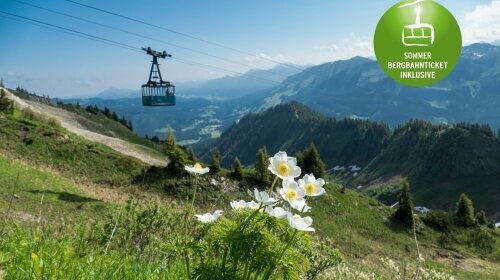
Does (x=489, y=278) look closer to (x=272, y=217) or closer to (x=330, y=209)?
(x=330, y=209)

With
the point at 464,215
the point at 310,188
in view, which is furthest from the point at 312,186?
the point at 464,215

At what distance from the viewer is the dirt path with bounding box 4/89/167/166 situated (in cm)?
6097

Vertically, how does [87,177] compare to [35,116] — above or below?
below

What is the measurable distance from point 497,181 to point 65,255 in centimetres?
21586

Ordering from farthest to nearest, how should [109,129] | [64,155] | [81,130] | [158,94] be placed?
[109,129]
[81,130]
[158,94]
[64,155]

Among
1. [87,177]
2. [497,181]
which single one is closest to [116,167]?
[87,177]

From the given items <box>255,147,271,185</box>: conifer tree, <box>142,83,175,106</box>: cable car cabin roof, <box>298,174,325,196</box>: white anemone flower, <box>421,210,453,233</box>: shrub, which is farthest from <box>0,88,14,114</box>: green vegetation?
<box>298,174,325,196</box>: white anemone flower

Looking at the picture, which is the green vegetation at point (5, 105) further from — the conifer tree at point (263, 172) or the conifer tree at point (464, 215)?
the conifer tree at point (464, 215)

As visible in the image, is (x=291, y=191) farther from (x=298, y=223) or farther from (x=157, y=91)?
(x=157, y=91)

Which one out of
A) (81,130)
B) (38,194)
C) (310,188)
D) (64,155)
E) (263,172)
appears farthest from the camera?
(81,130)

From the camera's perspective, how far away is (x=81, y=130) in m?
75.2

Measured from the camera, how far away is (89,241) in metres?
6.35

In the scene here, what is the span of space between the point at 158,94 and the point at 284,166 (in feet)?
164

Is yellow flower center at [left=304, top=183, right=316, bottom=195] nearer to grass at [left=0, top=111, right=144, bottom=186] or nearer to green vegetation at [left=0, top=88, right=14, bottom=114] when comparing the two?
grass at [left=0, top=111, right=144, bottom=186]
